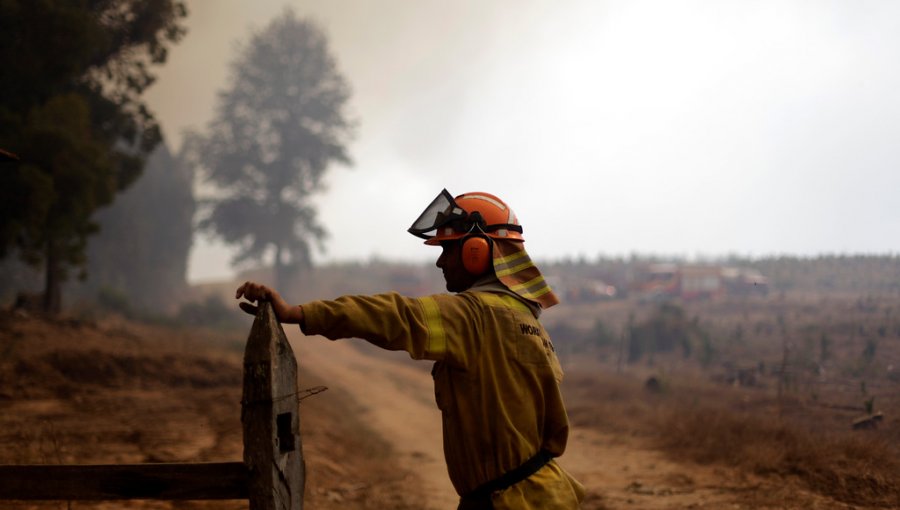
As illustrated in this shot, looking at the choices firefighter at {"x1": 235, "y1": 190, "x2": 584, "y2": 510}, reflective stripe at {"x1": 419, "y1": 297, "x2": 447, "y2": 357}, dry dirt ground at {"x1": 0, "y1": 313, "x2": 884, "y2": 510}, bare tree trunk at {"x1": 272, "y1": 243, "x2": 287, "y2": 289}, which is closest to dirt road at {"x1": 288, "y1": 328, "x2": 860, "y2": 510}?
dry dirt ground at {"x1": 0, "y1": 313, "x2": 884, "y2": 510}

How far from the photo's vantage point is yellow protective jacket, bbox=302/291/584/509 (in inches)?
128

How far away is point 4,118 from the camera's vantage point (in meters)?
14.2

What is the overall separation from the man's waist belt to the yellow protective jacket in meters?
0.02

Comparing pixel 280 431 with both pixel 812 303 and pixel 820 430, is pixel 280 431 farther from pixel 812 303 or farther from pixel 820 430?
pixel 812 303

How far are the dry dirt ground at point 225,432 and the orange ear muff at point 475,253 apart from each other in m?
4.03

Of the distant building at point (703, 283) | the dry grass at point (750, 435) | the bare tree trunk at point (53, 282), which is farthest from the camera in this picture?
the distant building at point (703, 283)

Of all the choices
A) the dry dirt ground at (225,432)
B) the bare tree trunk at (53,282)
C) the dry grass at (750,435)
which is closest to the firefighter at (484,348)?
the dry dirt ground at (225,432)

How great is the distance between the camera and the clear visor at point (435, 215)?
389 cm

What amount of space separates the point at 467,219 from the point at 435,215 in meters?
0.24

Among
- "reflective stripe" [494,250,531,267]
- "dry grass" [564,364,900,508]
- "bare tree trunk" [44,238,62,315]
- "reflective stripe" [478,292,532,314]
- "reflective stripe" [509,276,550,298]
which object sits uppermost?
"bare tree trunk" [44,238,62,315]

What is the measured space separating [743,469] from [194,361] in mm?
11825

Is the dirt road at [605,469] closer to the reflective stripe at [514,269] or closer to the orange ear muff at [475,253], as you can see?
the reflective stripe at [514,269]

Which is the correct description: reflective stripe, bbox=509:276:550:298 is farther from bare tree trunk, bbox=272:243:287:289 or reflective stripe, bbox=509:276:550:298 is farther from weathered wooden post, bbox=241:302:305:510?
bare tree trunk, bbox=272:243:287:289

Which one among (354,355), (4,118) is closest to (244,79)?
(354,355)
